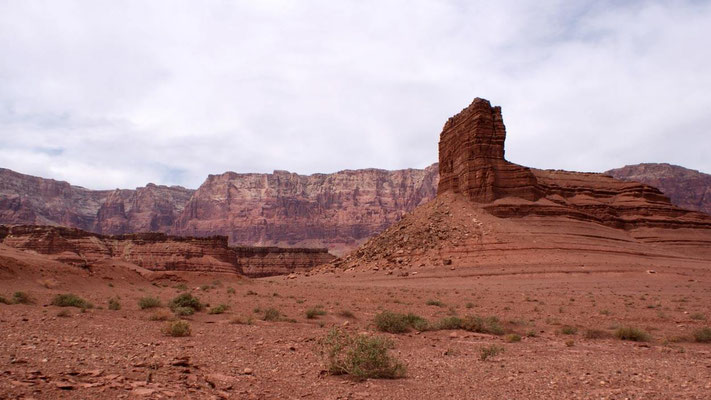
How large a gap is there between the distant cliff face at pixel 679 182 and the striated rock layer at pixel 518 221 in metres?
79.4

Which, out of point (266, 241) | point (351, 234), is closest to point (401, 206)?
point (351, 234)

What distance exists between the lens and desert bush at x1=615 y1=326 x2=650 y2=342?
12.1m

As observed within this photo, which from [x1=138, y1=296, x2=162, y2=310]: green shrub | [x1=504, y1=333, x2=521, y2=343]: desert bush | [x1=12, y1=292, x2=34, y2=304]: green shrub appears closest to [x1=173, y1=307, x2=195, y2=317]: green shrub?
[x1=138, y1=296, x2=162, y2=310]: green shrub

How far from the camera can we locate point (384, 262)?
→ 44219mm

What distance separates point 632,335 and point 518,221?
112 feet

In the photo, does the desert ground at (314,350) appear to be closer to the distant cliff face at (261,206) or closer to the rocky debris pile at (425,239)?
the rocky debris pile at (425,239)

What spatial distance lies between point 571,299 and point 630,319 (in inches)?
Answer: 228

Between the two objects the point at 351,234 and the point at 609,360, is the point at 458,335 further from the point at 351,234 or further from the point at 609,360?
the point at 351,234

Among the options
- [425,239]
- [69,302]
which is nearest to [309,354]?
[69,302]

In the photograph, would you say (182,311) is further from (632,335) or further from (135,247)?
(135,247)

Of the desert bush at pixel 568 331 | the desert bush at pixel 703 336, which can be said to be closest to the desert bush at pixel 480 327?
the desert bush at pixel 568 331

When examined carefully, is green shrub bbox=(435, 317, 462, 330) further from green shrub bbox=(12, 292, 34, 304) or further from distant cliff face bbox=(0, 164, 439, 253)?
distant cliff face bbox=(0, 164, 439, 253)

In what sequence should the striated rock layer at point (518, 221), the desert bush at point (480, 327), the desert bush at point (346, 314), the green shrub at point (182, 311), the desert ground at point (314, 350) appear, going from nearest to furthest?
the desert ground at point (314, 350) < the desert bush at point (480, 327) < the green shrub at point (182, 311) < the desert bush at point (346, 314) < the striated rock layer at point (518, 221)

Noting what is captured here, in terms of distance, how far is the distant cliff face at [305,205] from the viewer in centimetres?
16000
